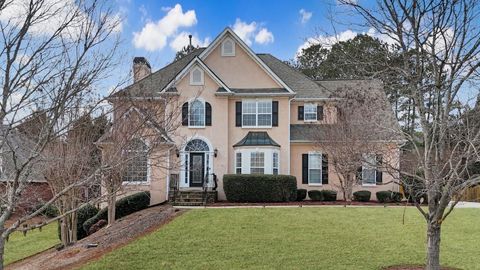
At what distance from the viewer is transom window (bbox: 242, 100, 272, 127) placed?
26.0m

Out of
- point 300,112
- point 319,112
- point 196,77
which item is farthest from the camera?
point 300,112

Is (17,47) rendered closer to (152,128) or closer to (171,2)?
(152,128)

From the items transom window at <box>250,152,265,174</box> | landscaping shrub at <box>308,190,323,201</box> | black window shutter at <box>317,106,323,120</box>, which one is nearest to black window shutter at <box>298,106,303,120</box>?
black window shutter at <box>317,106,323,120</box>

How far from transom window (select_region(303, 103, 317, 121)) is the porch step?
290 inches

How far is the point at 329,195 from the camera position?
24891mm

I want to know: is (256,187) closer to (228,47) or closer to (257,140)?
(257,140)

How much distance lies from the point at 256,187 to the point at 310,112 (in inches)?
262

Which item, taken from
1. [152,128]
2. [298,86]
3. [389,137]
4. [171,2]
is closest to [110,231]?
[152,128]

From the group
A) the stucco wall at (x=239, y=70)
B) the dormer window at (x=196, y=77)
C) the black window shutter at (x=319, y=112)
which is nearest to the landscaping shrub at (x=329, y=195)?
the black window shutter at (x=319, y=112)

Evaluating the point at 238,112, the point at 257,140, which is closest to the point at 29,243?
the point at 257,140

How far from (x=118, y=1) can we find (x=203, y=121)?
19.1 meters

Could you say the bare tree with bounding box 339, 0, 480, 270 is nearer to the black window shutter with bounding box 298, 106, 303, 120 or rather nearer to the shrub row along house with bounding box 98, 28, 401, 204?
the shrub row along house with bounding box 98, 28, 401, 204

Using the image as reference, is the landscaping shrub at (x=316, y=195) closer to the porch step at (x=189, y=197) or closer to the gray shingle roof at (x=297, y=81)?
the porch step at (x=189, y=197)

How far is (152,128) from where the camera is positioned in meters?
9.84
